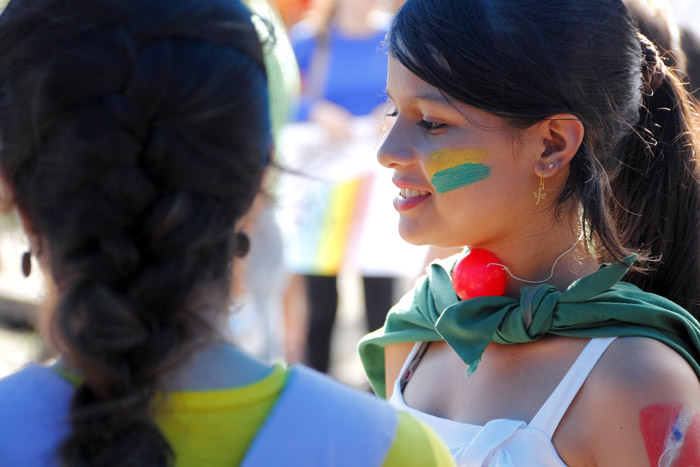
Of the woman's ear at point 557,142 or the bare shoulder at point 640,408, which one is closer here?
the bare shoulder at point 640,408

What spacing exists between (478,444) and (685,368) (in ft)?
1.30

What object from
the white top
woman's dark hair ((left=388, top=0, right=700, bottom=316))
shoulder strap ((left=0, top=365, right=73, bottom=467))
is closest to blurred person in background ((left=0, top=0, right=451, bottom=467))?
shoulder strap ((left=0, top=365, right=73, bottom=467))

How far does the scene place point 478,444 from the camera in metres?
1.52

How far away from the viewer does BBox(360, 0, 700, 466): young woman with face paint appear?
1522mm

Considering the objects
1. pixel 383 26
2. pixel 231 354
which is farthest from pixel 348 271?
pixel 231 354

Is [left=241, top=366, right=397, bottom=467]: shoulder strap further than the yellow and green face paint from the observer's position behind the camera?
No

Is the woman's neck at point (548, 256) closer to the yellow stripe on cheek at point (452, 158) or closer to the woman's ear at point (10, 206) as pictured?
the yellow stripe on cheek at point (452, 158)

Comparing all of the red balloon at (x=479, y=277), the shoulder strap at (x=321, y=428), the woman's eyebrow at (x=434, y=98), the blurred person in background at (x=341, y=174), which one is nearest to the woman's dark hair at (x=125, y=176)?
the shoulder strap at (x=321, y=428)

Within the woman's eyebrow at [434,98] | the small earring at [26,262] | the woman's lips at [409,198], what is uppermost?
the woman's eyebrow at [434,98]

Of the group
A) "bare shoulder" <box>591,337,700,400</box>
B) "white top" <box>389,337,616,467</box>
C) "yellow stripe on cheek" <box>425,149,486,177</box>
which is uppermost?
"yellow stripe on cheek" <box>425,149,486,177</box>

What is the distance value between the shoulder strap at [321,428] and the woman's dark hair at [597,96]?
80 centimetres

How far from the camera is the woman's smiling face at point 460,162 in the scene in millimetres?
1668

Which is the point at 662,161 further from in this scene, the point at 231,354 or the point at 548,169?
the point at 231,354

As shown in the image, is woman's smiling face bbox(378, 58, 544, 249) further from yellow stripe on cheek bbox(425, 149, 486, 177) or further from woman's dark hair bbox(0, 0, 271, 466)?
woman's dark hair bbox(0, 0, 271, 466)
